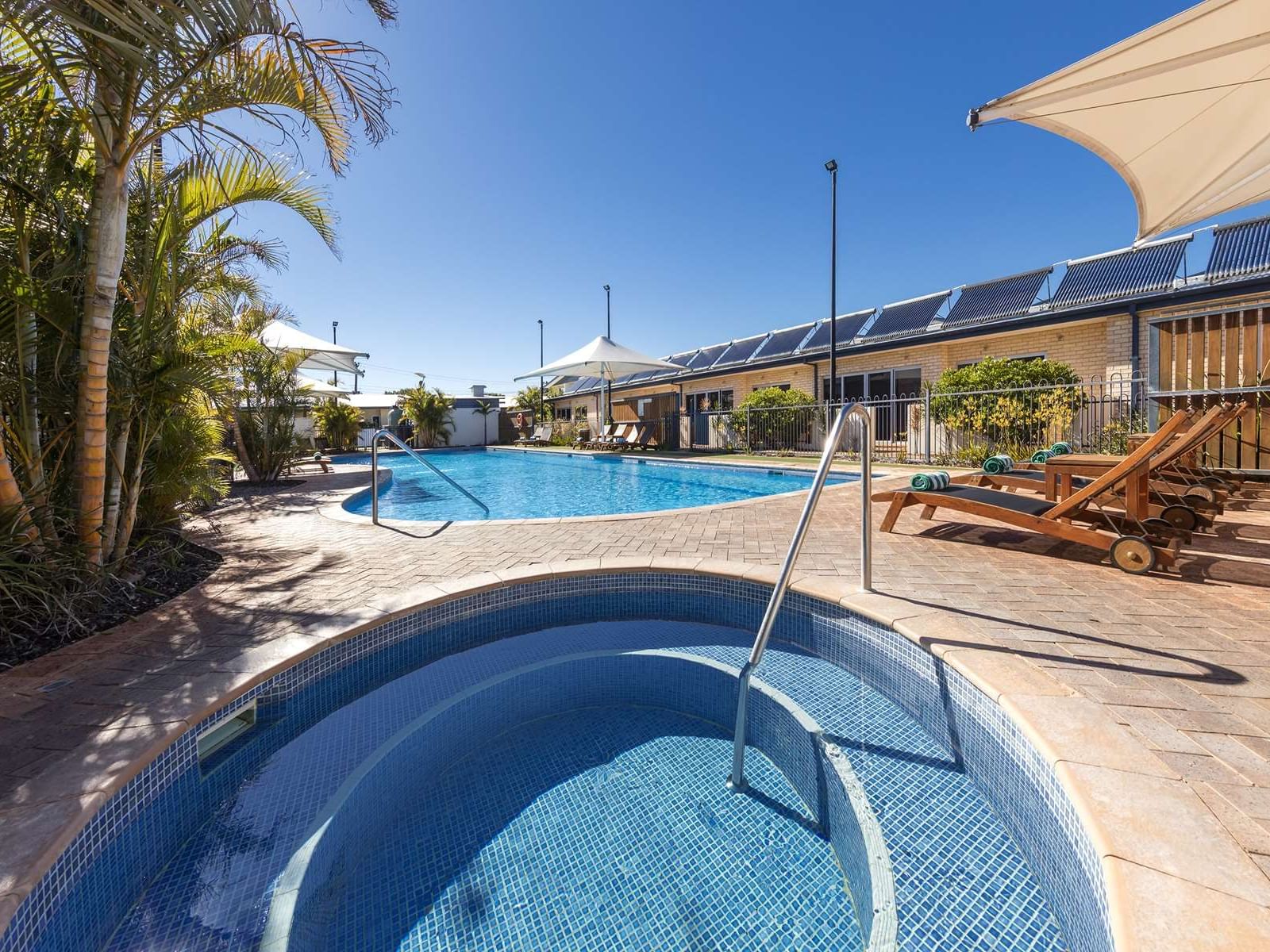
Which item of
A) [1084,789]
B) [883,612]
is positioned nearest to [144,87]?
[883,612]

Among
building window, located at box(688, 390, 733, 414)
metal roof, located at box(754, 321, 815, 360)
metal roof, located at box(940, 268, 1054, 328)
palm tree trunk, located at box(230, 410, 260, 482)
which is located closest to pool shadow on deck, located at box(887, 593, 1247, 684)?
palm tree trunk, located at box(230, 410, 260, 482)

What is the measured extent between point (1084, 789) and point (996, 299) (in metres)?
13.9

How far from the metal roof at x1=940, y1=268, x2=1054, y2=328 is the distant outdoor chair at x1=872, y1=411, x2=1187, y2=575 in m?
9.04

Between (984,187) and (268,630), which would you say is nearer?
(268,630)

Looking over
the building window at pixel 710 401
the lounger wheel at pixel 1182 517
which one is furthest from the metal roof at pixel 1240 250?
the building window at pixel 710 401

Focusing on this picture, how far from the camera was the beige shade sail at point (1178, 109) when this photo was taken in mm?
2914

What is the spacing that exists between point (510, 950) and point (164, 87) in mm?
4152

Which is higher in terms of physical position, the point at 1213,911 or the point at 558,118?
the point at 558,118

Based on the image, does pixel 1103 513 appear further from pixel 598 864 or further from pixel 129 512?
pixel 129 512

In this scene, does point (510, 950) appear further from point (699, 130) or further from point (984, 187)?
point (984, 187)

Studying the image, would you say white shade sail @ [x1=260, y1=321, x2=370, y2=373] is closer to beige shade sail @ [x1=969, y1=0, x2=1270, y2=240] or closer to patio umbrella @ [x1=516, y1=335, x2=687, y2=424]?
patio umbrella @ [x1=516, y1=335, x2=687, y2=424]

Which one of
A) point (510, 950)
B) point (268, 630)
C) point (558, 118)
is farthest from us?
point (558, 118)

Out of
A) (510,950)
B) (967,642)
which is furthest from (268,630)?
(967,642)

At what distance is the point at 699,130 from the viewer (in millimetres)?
11953
